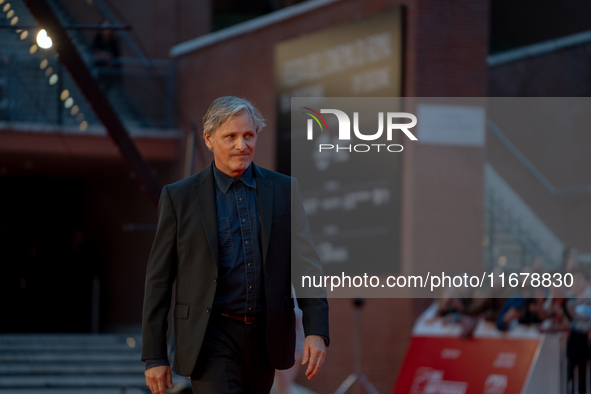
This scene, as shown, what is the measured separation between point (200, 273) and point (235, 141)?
50cm

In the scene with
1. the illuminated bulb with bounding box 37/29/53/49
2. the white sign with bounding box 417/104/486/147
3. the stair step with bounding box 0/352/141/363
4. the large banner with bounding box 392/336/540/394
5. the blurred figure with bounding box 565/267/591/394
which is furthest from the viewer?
the stair step with bounding box 0/352/141/363

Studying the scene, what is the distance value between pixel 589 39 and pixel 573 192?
16.7 feet

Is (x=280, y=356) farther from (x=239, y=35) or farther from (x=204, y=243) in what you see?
(x=239, y=35)

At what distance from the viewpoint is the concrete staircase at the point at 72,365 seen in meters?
9.31

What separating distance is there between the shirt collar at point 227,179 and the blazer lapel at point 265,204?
1.2 inches

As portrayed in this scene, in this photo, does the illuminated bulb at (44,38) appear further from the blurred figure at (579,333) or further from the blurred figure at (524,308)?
the blurred figure at (579,333)

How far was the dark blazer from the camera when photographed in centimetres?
326

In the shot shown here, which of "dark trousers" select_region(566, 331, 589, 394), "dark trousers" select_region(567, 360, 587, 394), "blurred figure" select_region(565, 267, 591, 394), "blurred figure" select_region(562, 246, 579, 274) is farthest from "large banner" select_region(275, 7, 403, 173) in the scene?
"dark trousers" select_region(567, 360, 587, 394)

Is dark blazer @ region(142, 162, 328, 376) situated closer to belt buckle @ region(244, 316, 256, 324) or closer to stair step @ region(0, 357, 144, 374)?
belt buckle @ region(244, 316, 256, 324)

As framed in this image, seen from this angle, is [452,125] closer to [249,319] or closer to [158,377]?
[249,319]

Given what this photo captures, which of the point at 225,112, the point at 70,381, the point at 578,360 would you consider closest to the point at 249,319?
the point at 225,112

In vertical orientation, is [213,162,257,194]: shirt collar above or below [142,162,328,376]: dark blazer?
above

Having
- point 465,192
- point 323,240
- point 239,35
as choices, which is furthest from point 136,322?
point 465,192

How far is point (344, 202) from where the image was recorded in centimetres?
989
